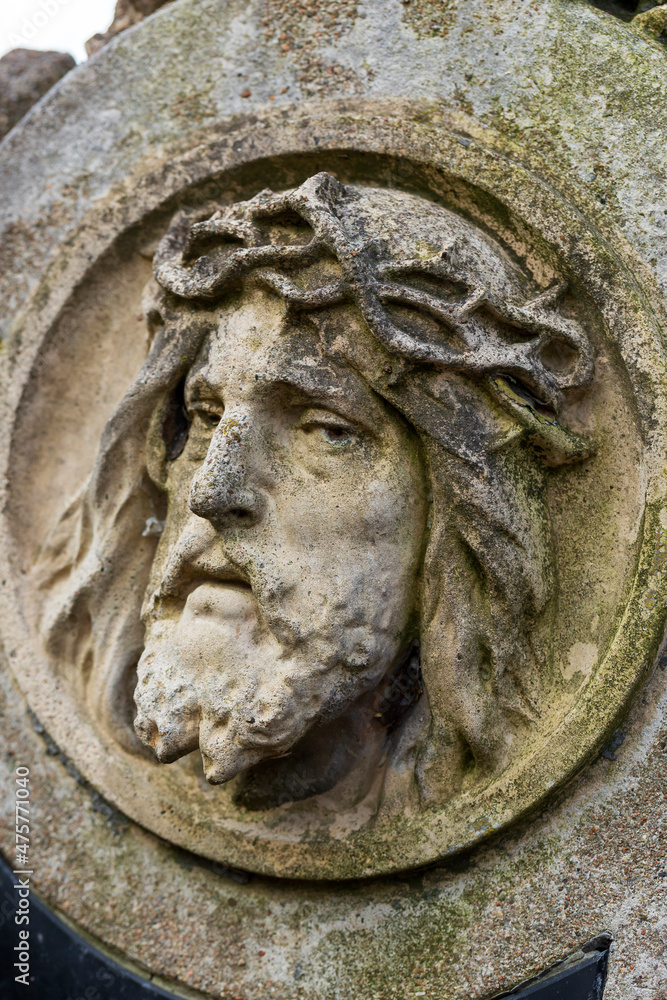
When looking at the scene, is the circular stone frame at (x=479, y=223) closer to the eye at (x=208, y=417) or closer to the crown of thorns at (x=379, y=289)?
the crown of thorns at (x=379, y=289)

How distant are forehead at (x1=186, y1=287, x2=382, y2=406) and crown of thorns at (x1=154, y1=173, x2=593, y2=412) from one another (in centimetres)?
6

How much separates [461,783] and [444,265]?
1.26 m

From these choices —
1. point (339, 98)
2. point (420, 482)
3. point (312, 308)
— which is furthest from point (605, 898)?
point (339, 98)

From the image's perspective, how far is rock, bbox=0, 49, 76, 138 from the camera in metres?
2.49

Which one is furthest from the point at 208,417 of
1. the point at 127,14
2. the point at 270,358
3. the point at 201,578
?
the point at 127,14

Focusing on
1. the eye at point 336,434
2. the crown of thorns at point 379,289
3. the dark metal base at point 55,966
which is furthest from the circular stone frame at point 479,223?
the eye at point 336,434

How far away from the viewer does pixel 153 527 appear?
2104 mm

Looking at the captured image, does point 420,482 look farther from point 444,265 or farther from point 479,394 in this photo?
point 444,265

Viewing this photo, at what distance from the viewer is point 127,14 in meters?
2.54

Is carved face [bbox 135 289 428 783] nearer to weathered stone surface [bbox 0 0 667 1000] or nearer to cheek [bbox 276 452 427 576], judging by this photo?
cheek [bbox 276 452 427 576]

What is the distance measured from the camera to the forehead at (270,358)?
1.66 m

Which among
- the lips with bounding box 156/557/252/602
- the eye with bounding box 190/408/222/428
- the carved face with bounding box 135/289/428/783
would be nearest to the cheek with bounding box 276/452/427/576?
the carved face with bounding box 135/289/428/783

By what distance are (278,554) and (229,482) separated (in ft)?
0.64

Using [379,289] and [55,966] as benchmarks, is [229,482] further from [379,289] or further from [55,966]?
[55,966]
